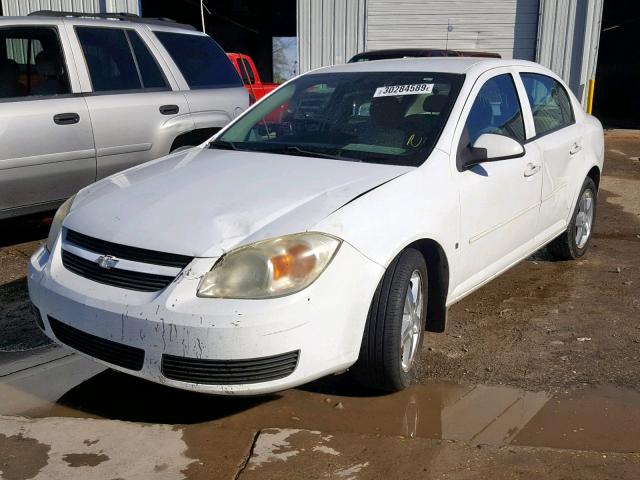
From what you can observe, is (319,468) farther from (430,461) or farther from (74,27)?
(74,27)

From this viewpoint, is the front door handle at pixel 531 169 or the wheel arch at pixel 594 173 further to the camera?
the wheel arch at pixel 594 173

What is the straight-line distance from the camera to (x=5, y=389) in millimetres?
3635

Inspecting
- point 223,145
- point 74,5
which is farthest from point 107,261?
point 74,5

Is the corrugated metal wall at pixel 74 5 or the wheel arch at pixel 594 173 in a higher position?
the corrugated metal wall at pixel 74 5

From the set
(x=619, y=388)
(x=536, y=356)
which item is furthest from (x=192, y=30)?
(x=619, y=388)

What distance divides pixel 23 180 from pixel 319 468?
3.71 meters

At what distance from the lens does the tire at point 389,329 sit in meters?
3.14

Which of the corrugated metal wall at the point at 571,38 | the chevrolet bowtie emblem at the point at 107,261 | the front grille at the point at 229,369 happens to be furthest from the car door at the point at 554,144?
the corrugated metal wall at the point at 571,38

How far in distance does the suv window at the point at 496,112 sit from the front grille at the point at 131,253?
175cm

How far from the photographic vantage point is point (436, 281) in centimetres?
368

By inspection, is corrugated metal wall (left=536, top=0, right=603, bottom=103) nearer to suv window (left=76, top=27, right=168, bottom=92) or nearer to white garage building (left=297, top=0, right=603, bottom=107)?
white garage building (left=297, top=0, right=603, bottom=107)

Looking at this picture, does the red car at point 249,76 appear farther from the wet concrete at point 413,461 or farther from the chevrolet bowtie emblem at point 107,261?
the wet concrete at point 413,461

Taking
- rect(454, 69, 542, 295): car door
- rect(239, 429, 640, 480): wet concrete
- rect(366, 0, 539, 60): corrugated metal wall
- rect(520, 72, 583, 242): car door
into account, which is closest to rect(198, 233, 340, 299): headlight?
rect(239, 429, 640, 480): wet concrete

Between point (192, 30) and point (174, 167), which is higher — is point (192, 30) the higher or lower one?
the higher one
